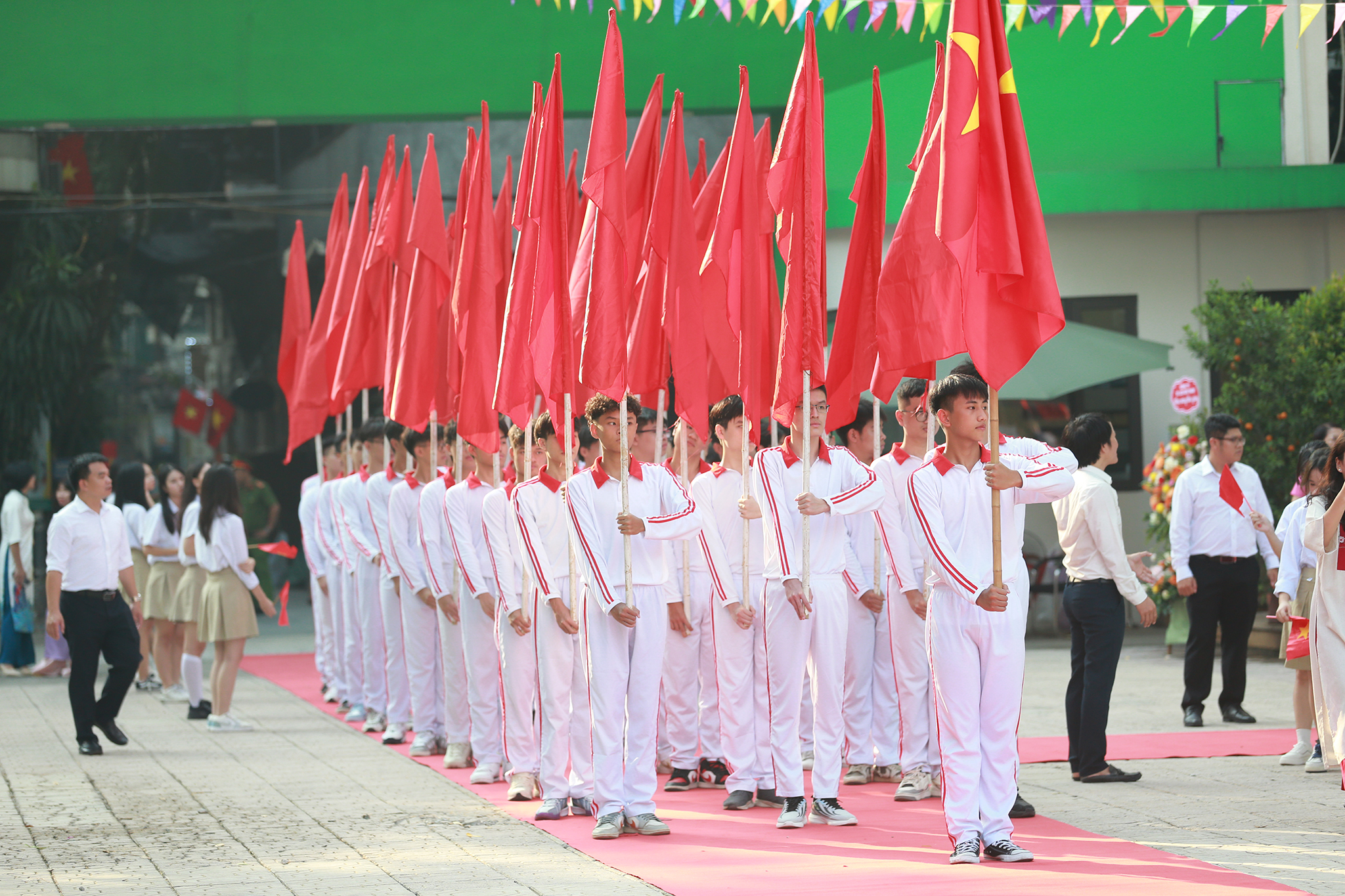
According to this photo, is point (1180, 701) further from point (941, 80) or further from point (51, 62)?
point (51, 62)

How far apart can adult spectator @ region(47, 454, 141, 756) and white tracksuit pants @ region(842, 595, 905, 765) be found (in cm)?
479

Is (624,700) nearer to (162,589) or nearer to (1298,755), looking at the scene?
(1298,755)

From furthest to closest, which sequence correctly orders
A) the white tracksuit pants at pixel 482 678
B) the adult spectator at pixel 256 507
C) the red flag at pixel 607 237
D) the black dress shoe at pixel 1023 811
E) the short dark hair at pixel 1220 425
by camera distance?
the adult spectator at pixel 256 507 → the short dark hair at pixel 1220 425 → the white tracksuit pants at pixel 482 678 → the red flag at pixel 607 237 → the black dress shoe at pixel 1023 811

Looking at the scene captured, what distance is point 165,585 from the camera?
12.5 metres

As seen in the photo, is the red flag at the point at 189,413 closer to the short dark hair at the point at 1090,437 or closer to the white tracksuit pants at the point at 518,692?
the white tracksuit pants at the point at 518,692

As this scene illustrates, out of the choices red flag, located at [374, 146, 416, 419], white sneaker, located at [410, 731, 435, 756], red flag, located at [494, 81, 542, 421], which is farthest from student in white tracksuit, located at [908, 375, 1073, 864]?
red flag, located at [374, 146, 416, 419]

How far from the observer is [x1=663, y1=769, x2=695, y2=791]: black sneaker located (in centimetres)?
841

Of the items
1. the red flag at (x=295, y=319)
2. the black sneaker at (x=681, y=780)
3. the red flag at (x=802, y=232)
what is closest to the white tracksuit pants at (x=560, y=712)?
the black sneaker at (x=681, y=780)

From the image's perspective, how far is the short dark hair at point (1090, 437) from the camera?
8219mm

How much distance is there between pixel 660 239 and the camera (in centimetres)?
801

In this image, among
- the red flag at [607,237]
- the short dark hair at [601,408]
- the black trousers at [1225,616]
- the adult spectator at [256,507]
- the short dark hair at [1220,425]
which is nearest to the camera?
the short dark hair at [601,408]

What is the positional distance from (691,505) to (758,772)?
5.13ft

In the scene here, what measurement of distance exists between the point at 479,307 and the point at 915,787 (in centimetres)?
393

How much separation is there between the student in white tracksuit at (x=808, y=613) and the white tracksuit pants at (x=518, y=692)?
148 centimetres
